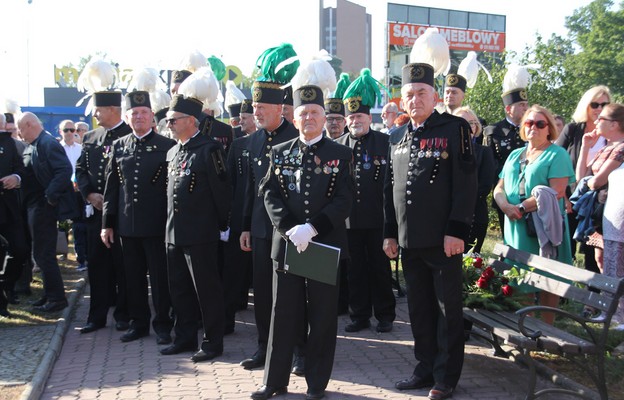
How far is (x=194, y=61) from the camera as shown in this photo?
986cm

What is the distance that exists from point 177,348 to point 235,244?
1.32 meters

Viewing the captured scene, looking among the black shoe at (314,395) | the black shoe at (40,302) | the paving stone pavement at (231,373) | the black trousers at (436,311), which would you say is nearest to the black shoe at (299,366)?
the paving stone pavement at (231,373)

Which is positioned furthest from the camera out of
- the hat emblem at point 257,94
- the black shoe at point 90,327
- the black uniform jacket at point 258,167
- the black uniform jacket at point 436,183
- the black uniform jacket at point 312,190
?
the black shoe at point 90,327

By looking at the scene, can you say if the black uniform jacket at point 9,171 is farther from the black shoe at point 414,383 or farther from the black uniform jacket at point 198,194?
the black shoe at point 414,383

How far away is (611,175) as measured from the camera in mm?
6617

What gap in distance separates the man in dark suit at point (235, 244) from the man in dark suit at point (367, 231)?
112 centimetres

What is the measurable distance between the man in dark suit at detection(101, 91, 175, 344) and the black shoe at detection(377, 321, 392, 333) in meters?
2.08

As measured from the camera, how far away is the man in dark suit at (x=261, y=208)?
6031 millimetres

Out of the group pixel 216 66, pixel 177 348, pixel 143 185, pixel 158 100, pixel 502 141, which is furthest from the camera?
pixel 216 66

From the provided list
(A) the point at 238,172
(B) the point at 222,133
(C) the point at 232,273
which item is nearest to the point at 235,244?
(C) the point at 232,273

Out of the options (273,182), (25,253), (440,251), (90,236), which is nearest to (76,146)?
(25,253)

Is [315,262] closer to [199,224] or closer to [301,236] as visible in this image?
[301,236]

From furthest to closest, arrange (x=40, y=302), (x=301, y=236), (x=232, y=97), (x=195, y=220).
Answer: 1. (x=232, y=97)
2. (x=40, y=302)
3. (x=195, y=220)
4. (x=301, y=236)

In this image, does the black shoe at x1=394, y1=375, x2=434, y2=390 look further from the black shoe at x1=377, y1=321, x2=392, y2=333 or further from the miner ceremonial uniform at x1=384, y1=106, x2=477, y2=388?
the black shoe at x1=377, y1=321, x2=392, y2=333
